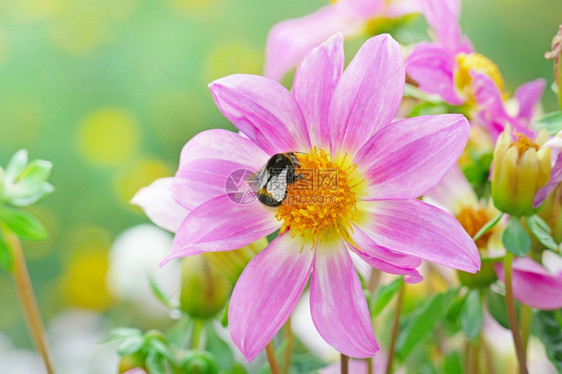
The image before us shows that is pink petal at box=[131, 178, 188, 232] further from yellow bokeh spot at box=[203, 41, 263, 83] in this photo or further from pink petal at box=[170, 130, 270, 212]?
yellow bokeh spot at box=[203, 41, 263, 83]

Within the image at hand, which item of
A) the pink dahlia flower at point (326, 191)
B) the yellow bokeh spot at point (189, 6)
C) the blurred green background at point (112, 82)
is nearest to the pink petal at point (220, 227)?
the pink dahlia flower at point (326, 191)

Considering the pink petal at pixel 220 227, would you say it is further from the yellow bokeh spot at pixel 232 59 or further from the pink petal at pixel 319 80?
the yellow bokeh spot at pixel 232 59

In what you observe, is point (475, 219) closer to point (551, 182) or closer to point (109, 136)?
point (551, 182)

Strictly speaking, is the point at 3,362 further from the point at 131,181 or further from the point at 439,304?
the point at 439,304

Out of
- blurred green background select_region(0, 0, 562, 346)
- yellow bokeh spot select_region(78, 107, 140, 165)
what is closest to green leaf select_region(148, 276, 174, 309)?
blurred green background select_region(0, 0, 562, 346)

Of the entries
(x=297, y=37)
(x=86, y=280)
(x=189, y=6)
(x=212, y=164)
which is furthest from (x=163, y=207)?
(x=189, y=6)
